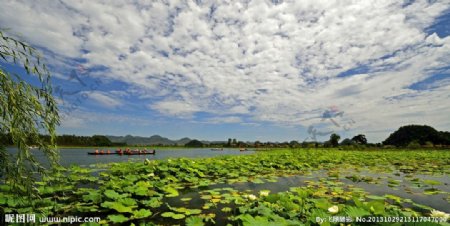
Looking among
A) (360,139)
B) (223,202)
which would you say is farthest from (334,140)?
(223,202)

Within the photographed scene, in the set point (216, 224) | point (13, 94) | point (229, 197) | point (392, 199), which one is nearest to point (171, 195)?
point (229, 197)

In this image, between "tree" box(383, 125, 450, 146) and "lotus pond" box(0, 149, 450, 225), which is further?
"tree" box(383, 125, 450, 146)

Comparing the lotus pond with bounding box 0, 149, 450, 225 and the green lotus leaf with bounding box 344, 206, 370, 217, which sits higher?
the green lotus leaf with bounding box 344, 206, 370, 217

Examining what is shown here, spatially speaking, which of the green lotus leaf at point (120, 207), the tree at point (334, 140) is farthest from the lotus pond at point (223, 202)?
the tree at point (334, 140)

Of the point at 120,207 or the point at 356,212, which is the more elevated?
the point at 356,212

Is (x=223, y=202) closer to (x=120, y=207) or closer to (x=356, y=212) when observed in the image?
(x=120, y=207)

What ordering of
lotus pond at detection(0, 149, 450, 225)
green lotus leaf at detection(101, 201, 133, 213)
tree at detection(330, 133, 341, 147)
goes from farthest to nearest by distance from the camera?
tree at detection(330, 133, 341, 147) < green lotus leaf at detection(101, 201, 133, 213) < lotus pond at detection(0, 149, 450, 225)

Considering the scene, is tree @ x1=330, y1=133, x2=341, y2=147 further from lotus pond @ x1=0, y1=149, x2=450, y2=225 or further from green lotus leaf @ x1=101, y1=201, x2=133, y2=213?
green lotus leaf @ x1=101, y1=201, x2=133, y2=213

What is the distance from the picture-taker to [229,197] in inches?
201

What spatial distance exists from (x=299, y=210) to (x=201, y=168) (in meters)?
5.97

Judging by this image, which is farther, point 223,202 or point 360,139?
point 360,139

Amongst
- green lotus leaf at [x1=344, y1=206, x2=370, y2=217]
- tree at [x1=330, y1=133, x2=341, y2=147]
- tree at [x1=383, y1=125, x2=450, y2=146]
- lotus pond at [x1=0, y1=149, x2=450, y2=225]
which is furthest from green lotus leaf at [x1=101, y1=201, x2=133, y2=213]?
tree at [x1=383, y1=125, x2=450, y2=146]

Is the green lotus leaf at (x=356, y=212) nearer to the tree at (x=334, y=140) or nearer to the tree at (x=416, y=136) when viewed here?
the tree at (x=334, y=140)

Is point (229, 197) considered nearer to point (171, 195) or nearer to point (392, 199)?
point (171, 195)
